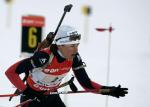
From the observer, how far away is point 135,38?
5656 mm

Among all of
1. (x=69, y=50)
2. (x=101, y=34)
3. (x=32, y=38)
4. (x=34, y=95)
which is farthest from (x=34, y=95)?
(x=101, y=34)

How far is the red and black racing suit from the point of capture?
8.96ft

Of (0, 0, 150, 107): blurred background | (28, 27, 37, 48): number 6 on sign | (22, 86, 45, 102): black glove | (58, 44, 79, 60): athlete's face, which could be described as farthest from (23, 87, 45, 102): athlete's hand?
(0, 0, 150, 107): blurred background

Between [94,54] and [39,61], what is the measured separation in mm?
3005

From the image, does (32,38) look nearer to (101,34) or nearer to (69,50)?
(101,34)

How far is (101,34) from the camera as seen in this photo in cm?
580

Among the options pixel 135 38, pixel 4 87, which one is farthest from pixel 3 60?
pixel 135 38

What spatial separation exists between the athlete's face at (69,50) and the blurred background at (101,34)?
7.07 feet

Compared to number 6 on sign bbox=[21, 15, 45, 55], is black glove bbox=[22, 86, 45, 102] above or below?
below

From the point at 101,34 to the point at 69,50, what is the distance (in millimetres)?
3023

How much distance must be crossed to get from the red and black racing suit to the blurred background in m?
1.95

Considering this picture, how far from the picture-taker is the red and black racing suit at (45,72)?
8.96 ft

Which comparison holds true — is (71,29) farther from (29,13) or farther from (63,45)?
(29,13)

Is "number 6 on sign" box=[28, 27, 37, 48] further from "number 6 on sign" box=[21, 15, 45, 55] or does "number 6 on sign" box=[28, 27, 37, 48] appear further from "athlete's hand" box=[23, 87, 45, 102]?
"athlete's hand" box=[23, 87, 45, 102]
